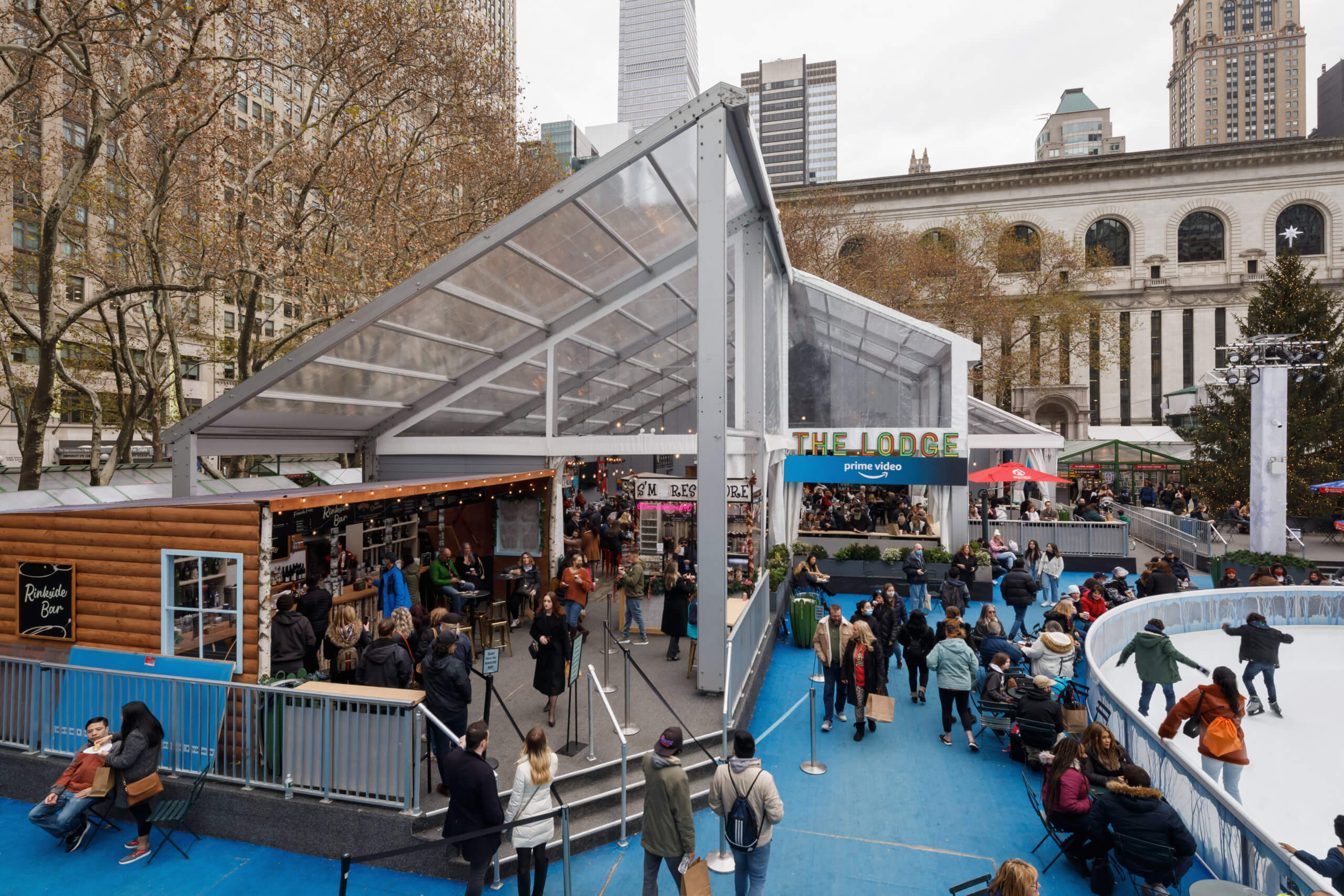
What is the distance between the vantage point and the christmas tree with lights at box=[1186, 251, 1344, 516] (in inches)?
863

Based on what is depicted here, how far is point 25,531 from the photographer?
25.0 feet

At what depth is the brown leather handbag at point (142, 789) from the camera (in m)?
5.93

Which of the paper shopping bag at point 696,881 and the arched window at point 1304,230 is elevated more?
the arched window at point 1304,230

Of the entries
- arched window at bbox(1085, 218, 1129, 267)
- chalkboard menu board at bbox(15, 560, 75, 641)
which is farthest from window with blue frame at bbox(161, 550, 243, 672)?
arched window at bbox(1085, 218, 1129, 267)

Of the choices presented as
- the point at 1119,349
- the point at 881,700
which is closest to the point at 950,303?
the point at 1119,349

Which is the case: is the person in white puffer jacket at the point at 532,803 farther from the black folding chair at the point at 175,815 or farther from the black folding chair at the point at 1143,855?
the black folding chair at the point at 1143,855

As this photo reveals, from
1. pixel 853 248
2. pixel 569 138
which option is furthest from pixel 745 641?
pixel 569 138

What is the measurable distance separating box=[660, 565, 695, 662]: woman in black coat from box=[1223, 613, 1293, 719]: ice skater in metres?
7.63

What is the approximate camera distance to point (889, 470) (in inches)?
642

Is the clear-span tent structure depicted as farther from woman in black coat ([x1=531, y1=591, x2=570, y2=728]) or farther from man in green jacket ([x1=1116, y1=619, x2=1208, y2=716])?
man in green jacket ([x1=1116, y1=619, x2=1208, y2=716])

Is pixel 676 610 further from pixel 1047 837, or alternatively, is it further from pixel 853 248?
pixel 853 248

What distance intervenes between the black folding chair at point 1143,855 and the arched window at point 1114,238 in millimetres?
51867

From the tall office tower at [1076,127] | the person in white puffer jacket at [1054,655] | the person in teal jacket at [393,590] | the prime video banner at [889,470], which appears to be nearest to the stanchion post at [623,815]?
the person in teal jacket at [393,590]

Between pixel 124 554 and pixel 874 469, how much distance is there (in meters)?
13.9
